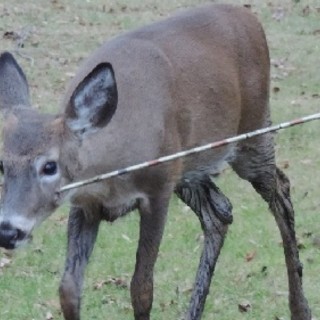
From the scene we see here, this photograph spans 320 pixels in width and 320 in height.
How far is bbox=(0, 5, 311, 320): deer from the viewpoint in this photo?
6184mm

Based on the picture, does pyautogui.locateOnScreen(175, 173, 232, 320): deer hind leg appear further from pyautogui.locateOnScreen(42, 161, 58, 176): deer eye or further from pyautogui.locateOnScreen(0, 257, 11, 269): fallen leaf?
pyautogui.locateOnScreen(42, 161, 58, 176): deer eye

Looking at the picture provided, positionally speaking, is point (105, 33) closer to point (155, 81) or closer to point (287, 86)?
point (287, 86)

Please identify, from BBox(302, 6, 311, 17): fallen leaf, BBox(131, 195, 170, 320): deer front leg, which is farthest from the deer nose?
BBox(302, 6, 311, 17): fallen leaf

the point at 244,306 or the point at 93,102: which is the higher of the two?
the point at 93,102

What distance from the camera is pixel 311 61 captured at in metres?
17.4

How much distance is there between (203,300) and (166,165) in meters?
1.39

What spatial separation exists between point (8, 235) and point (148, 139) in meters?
1.40

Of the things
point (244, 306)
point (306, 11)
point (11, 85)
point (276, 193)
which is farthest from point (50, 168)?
point (306, 11)

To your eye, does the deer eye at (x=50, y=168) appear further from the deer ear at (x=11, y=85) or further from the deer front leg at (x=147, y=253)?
the deer front leg at (x=147, y=253)

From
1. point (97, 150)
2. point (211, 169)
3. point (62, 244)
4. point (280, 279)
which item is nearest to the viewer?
point (97, 150)

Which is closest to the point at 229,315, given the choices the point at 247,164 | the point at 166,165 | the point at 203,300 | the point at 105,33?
the point at 203,300

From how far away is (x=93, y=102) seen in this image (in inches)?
249

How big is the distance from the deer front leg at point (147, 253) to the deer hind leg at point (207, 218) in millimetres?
1097

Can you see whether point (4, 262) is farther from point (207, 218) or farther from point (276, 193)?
point (276, 193)
